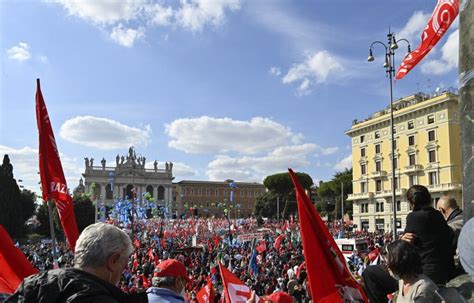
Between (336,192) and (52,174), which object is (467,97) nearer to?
(52,174)

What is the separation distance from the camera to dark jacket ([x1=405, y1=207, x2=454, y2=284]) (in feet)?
10.9

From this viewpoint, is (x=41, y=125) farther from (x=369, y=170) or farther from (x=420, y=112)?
(x=369, y=170)

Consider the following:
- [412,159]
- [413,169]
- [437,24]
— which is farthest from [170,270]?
[412,159]

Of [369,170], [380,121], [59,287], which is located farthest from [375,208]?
[59,287]

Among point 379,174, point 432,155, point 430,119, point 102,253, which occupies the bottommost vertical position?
point 102,253

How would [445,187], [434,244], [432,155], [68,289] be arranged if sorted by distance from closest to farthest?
[68,289], [434,244], [445,187], [432,155]

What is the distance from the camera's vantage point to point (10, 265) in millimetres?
4988

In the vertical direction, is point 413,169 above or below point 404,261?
above

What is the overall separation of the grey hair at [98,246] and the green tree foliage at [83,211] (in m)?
69.1

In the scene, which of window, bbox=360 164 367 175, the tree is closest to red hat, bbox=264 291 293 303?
window, bbox=360 164 367 175

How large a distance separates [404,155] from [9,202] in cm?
4593

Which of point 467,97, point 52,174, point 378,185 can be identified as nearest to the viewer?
point 467,97

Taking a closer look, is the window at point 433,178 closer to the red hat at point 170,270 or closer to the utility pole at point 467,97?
the red hat at point 170,270

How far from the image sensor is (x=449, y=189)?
4788 centimetres
